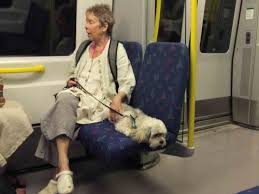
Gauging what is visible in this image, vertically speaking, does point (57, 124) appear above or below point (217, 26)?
below

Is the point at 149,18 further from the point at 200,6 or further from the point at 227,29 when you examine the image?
the point at 227,29

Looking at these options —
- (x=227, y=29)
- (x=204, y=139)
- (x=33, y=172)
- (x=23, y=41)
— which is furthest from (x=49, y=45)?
(x=227, y=29)

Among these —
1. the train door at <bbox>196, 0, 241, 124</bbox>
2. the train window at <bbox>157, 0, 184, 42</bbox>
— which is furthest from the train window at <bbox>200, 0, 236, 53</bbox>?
the train window at <bbox>157, 0, 184, 42</bbox>

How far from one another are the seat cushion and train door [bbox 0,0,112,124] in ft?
2.31

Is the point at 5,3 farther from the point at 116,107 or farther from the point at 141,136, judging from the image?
the point at 141,136

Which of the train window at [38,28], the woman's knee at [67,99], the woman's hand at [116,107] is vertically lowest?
the woman's hand at [116,107]

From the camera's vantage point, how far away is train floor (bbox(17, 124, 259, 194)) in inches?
102

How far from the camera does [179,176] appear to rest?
9.27 feet

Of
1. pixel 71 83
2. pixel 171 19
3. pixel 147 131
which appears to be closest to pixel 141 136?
pixel 147 131

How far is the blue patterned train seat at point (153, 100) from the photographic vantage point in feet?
6.85

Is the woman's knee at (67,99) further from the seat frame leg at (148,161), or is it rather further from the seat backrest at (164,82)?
the seat frame leg at (148,161)

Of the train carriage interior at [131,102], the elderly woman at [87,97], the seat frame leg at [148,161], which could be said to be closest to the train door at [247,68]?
the train carriage interior at [131,102]

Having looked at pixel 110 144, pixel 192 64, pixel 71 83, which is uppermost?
pixel 192 64

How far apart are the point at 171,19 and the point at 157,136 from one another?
1.51 meters
